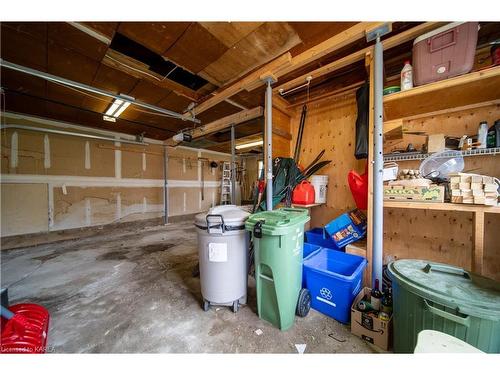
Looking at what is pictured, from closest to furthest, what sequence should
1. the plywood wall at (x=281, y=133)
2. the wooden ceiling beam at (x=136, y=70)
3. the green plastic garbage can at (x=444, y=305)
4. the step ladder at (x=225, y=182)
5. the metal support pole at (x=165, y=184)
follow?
the green plastic garbage can at (x=444, y=305), the wooden ceiling beam at (x=136, y=70), the plywood wall at (x=281, y=133), the metal support pole at (x=165, y=184), the step ladder at (x=225, y=182)

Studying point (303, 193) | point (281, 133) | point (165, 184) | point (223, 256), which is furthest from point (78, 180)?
point (303, 193)

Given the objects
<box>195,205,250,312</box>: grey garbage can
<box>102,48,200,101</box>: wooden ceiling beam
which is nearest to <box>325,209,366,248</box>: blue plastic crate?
<box>195,205,250,312</box>: grey garbage can

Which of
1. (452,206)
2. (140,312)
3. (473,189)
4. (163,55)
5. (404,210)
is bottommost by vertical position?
(140,312)

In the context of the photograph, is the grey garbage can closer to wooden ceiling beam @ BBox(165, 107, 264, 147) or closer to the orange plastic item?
the orange plastic item

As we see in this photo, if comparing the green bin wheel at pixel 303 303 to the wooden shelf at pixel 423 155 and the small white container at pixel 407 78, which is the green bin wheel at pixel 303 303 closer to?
the wooden shelf at pixel 423 155

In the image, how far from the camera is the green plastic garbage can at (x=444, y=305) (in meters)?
0.80

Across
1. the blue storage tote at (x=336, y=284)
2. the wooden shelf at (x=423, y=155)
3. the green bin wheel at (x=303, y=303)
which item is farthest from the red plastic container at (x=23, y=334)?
the wooden shelf at (x=423, y=155)

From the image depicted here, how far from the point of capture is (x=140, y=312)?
1658 millimetres

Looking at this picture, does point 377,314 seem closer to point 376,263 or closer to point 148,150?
point 376,263

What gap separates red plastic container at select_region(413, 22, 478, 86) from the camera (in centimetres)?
126

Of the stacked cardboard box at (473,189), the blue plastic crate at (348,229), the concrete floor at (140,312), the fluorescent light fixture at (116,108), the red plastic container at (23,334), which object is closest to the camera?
the red plastic container at (23,334)

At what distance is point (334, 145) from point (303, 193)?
2.80 feet

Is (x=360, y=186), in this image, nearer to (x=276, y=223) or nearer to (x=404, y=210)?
(x=404, y=210)

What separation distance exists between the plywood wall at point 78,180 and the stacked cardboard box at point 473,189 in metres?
6.13
